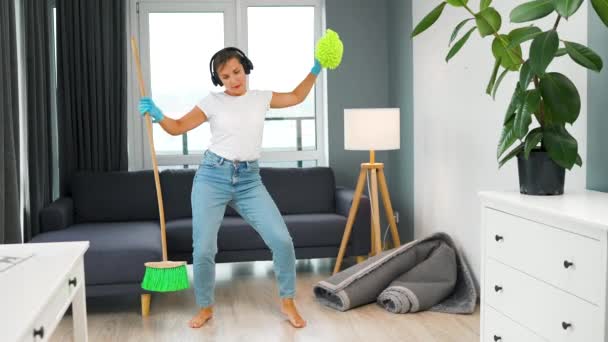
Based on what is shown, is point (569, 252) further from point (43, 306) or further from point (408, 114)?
point (408, 114)

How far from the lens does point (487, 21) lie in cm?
270

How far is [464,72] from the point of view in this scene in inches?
178

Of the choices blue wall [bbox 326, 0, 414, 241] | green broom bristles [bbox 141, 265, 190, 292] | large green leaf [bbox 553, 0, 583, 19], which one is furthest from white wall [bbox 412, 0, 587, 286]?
green broom bristles [bbox 141, 265, 190, 292]

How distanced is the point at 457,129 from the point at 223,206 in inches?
60.6

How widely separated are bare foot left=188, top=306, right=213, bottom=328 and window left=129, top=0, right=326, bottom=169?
6.78 feet

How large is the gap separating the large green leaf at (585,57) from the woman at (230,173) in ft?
5.69

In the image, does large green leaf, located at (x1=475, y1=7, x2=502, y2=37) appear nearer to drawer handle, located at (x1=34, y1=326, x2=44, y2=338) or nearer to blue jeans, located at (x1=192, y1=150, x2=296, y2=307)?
blue jeans, located at (x1=192, y1=150, x2=296, y2=307)

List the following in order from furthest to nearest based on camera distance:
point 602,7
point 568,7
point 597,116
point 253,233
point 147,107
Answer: point 253,233, point 147,107, point 597,116, point 602,7, point 568,7

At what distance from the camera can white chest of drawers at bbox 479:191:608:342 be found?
2.22 m

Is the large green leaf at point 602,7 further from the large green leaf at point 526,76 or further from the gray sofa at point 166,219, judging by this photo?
the gray sofa at point 166,219

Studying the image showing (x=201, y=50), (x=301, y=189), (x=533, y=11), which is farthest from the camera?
(x=201, y=50)

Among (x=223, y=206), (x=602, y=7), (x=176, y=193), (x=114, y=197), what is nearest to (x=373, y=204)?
(x=223, y=206)

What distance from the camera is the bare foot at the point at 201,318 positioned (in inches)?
156

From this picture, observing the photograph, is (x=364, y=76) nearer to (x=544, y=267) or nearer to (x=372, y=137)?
(x=372, y=137)
